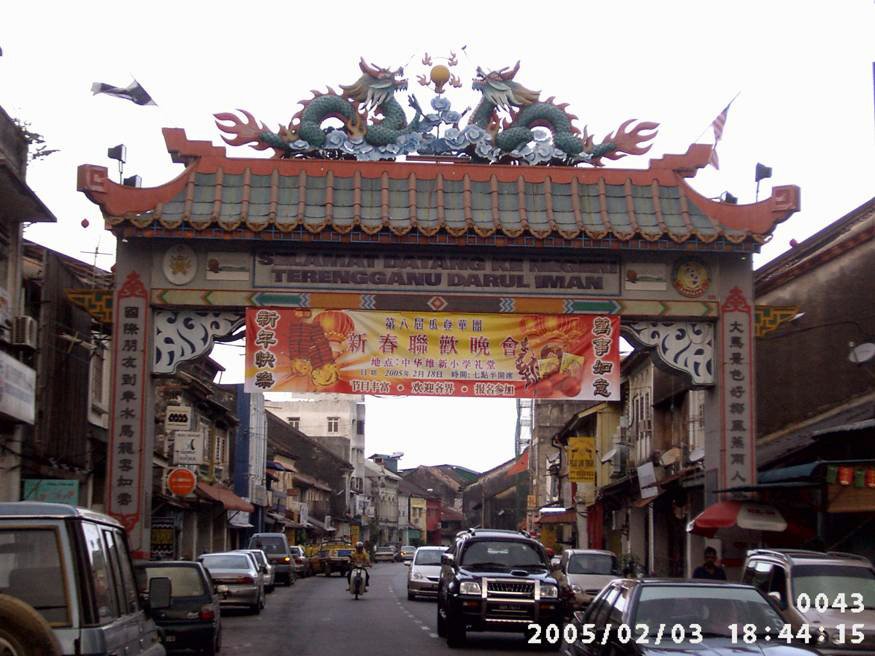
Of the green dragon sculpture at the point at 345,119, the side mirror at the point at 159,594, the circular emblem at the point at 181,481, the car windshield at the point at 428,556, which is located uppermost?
the green dragon sculpture at the point at 345,119

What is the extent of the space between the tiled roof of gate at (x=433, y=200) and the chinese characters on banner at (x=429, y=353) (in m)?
1.65

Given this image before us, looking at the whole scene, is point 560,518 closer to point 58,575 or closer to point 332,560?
point 332,560

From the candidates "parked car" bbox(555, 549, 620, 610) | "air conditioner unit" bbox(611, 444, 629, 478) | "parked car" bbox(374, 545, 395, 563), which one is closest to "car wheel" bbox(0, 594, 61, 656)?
"parked car" bbox(555, 549, 620, 610)

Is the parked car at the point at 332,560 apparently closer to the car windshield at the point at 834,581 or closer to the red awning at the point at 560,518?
the red awning at the point at 560,518

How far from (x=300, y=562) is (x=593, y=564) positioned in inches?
1169

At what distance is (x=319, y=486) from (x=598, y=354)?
7698cm

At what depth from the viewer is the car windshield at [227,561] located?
3102 centimetres

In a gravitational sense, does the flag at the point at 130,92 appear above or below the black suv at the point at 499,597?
above

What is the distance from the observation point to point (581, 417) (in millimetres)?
59062

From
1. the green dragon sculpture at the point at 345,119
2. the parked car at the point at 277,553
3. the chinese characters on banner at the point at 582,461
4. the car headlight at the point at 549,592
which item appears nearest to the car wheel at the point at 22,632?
the car headlight at the point at 549,592


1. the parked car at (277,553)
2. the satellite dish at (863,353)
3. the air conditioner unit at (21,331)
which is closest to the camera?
the air conditioner unit at (21,331)

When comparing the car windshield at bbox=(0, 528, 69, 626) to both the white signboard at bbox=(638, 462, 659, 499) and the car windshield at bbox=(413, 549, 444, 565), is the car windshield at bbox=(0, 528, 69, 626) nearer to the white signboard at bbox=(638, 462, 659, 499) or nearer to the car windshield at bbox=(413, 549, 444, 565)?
the car windshield at bbox=(413, 549, 444, 565)

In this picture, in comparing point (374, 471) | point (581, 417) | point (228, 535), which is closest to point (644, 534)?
point (581, 417)

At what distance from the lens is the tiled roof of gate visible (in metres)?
23.5
